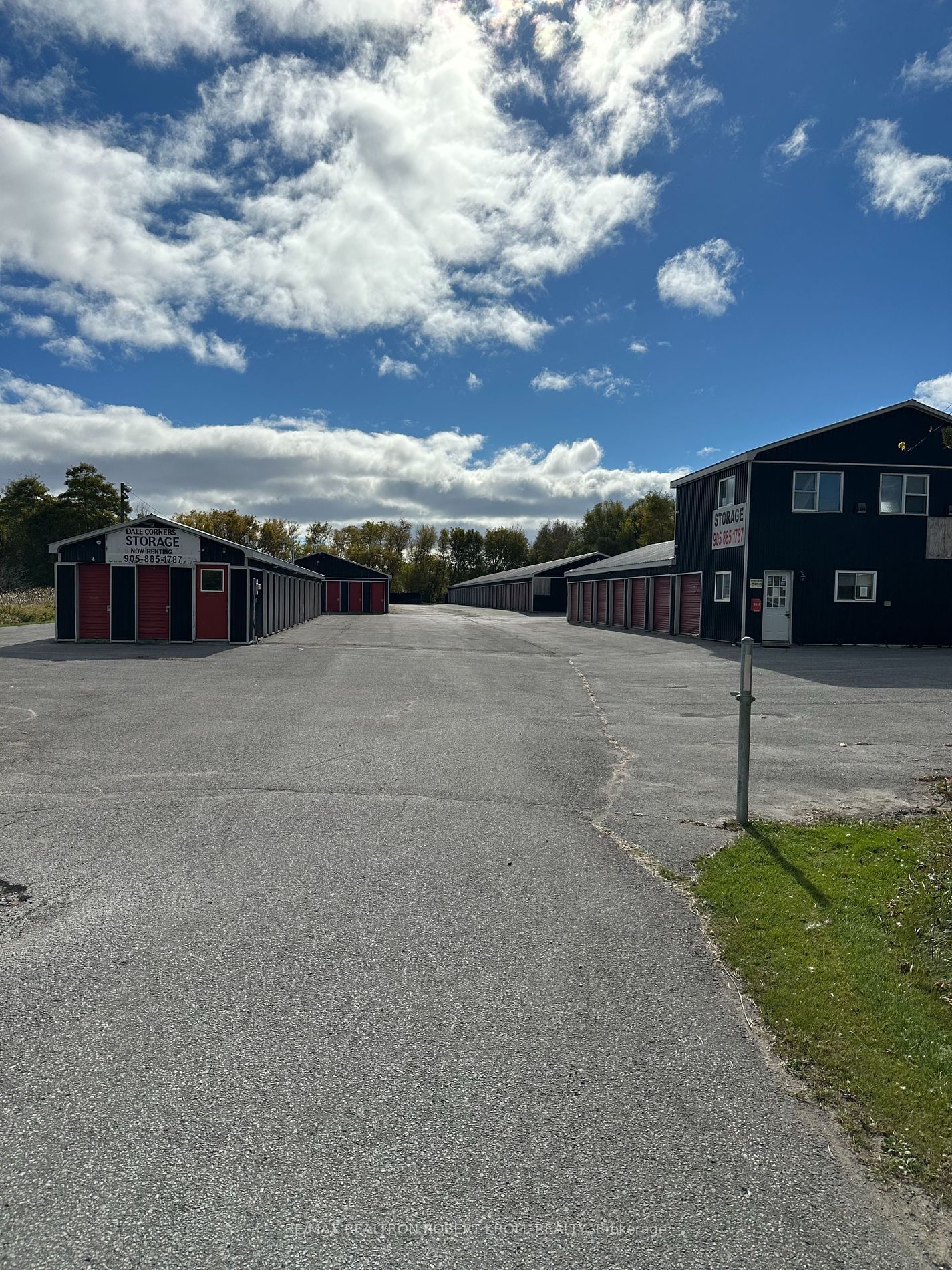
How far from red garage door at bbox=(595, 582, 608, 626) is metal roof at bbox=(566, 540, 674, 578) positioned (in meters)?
0.74

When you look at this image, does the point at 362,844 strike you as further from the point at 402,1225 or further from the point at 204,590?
the point at 204,590

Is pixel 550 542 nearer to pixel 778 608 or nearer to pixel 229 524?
pixel 229 524

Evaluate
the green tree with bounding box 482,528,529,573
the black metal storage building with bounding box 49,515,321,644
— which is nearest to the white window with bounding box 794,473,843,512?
the black metal storage building with bounding box 49,515,321,644

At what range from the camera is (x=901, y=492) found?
2661 cm

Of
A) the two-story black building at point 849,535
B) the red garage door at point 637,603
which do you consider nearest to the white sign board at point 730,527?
the two-story black building at point 849,535

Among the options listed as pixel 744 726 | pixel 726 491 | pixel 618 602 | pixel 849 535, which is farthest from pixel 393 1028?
pixel 618 602

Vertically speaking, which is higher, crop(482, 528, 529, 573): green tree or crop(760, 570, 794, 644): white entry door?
crop(482, 528, 529, 573): green tree

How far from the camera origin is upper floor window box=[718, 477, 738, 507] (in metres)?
27.6

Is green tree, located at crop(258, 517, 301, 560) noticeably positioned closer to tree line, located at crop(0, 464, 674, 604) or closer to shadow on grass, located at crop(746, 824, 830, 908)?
tree line, located at crop(0, 464, 674, 604)

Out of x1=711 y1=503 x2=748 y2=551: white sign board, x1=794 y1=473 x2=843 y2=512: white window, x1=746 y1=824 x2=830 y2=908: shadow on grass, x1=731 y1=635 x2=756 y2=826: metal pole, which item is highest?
x1=794 y1=473 x2=843 y2=512: white window

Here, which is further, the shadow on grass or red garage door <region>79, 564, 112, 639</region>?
red garage door <region>79, 564, 112, 639</region>

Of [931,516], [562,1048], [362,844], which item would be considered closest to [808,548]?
[931,516]

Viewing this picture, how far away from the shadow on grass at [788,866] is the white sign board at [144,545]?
23.2m

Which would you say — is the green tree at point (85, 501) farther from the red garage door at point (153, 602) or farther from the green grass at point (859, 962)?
the green grass at point (859, 962)
